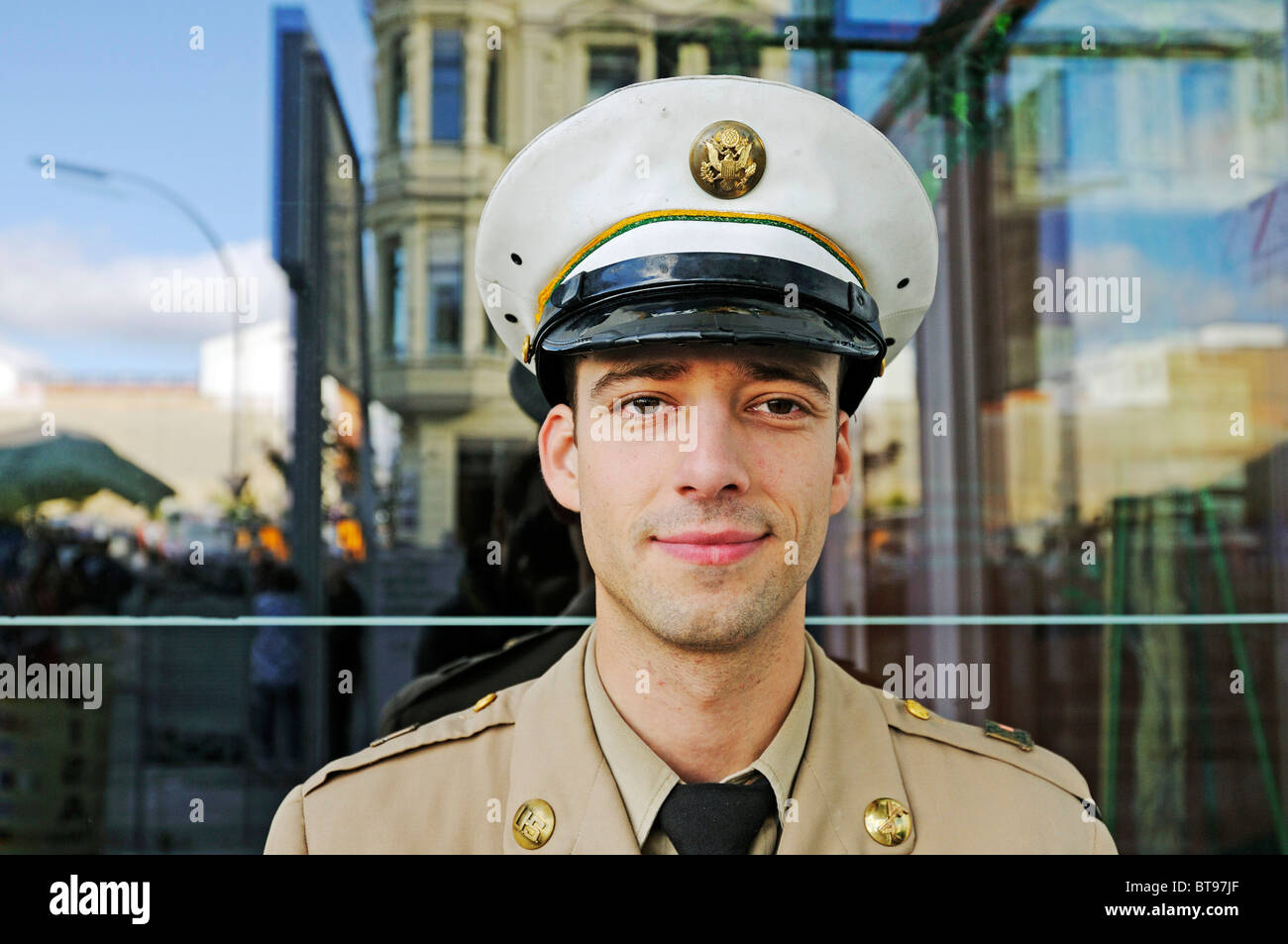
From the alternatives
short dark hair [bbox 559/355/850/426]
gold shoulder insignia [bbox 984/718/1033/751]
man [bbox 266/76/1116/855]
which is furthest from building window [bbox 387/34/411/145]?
gold shoulder insignia [bbox 984/718/1033/751]

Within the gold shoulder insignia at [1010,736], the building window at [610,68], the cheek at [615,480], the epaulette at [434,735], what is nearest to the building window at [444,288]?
the building window at [610,68]

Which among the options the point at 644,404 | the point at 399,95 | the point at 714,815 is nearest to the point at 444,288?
the point at 399,95

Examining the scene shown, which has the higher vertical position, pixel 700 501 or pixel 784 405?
pixel 784 405

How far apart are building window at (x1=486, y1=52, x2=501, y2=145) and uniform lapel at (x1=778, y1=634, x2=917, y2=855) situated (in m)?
1.51

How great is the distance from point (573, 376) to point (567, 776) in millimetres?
552

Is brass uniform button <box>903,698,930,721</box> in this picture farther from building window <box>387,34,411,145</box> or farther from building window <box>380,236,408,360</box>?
building window <box>387,34,411,145</box>

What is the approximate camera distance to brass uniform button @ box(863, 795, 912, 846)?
1357 millimetres

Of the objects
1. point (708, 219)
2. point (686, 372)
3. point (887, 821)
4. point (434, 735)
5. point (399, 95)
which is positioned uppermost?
point (399, 95)

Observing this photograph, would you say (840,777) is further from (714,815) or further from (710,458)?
(710,458)

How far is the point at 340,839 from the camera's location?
139 cm

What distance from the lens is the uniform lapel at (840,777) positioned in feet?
4.34

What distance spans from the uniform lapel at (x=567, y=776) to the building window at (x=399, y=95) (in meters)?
1.47

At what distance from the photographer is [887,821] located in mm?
1367
